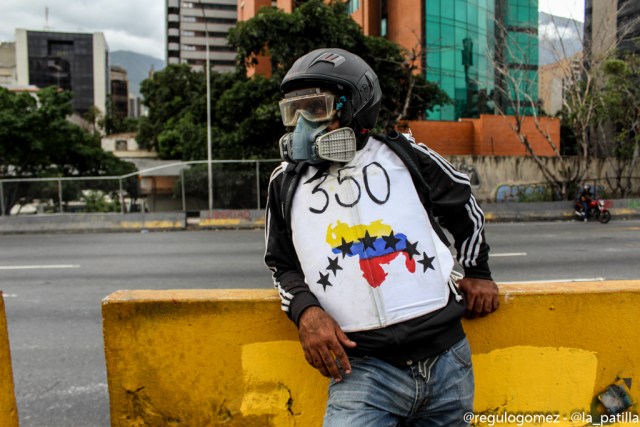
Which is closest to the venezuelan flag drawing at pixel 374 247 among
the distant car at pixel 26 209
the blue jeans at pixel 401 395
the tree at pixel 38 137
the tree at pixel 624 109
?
the blue jeans at pixel 401 395

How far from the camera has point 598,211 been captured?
1762 centimetres

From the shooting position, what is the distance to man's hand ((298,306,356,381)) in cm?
175

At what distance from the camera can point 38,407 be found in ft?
13.2

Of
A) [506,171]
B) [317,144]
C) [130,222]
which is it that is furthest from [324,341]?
[506,171]

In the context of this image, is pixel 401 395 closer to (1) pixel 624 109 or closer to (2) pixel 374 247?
(2) pixel 374 247

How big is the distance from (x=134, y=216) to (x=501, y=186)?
14.2 m

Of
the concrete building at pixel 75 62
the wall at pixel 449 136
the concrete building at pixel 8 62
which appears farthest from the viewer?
the concrete building at pixel 75 62

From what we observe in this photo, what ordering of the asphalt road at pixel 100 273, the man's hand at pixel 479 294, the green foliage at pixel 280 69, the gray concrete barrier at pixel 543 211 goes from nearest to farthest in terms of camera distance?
the man's hand at pixel 479 294 < the asphalt road at pixel 100 273 < the gray concrete barrier at pixel 543 211 < the green foliage at pixel 280 69

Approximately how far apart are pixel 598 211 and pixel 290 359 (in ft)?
58.1

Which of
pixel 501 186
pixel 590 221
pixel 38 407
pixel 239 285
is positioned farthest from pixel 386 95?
pixel 38 407

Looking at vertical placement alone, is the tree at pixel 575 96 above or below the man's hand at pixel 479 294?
above

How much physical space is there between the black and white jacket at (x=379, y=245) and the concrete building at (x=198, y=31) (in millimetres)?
94594

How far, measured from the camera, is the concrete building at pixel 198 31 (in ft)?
309

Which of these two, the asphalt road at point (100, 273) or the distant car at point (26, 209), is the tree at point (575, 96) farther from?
the distant car at point (26, 209)
